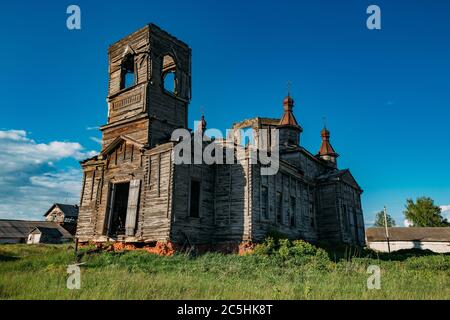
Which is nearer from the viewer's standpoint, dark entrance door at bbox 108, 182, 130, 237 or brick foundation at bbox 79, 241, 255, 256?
brick foundation at bbox 79, 241, 255, 256

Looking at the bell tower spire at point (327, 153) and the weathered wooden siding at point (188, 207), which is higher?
the bell tower spire at point (327, 153)

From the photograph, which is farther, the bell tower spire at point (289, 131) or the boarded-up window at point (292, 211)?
the bell tower spire at point (289, 131)

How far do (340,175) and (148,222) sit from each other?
667 inches

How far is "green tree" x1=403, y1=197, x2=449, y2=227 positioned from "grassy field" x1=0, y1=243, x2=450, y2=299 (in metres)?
47.0

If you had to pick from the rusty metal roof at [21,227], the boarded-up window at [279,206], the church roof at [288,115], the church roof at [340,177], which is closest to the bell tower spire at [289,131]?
the church roof at [288,115]

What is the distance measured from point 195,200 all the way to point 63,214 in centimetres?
4390

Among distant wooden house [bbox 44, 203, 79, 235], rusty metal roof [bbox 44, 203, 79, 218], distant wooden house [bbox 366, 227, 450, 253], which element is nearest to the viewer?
distant wooden house [bbox 366, 227, 450, 253]

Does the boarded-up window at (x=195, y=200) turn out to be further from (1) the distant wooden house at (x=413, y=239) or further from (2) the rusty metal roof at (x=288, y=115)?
(1) the distant wooden house at (x=413, y=239)

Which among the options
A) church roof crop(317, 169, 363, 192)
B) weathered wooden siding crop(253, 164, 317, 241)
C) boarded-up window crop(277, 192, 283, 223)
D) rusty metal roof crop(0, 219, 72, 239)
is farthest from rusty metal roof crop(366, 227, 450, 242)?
rusty metal roof crop(0, 219, 72, 239)

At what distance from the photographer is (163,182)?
1653 centimetres

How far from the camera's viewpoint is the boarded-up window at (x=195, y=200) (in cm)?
1759

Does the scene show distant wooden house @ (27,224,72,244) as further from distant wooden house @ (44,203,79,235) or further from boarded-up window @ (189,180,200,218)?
boarded-up window @ (189,180,200,218)

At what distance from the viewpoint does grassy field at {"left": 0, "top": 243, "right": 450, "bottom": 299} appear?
7.57 metres

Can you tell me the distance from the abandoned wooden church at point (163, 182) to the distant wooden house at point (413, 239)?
26.5 meters
